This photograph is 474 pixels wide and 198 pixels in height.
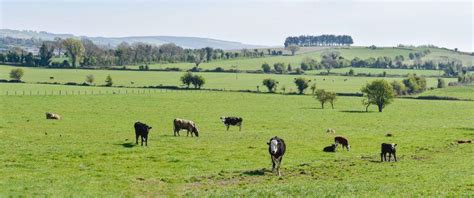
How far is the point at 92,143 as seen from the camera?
3544 centimetres

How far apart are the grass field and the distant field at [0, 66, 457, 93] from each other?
68.4 m

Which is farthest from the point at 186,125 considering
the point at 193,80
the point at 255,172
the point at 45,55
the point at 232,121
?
the point at 45,55

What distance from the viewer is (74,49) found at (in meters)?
172

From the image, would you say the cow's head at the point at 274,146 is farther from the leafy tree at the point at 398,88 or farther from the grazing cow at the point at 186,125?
the leafy tree at the point at 398,88

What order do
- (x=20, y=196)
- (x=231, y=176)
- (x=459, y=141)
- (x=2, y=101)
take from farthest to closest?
(x=2, y=101)
(x=459, y=141)
(x=231, y=176)
(x=20, y=196)

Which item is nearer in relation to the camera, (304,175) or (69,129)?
(304,175)

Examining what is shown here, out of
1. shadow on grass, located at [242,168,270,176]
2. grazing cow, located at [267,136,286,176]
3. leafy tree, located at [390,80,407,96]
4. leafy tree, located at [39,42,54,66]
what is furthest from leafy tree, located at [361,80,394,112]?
leafy tree, located at [39,42,54,66]

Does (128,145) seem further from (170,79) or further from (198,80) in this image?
(170,79)

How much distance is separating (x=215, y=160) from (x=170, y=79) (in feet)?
368

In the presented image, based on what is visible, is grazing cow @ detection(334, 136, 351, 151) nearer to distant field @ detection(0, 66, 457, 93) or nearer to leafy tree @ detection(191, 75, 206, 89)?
leafy tree @ detection(191, 75, 206, 89)

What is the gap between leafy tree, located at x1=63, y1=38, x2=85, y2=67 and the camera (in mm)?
169250

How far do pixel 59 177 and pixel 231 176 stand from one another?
8304mm

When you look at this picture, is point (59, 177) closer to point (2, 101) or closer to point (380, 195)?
point (380, 195)

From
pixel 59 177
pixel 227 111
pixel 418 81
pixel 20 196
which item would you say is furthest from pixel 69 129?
pixel 418 81
